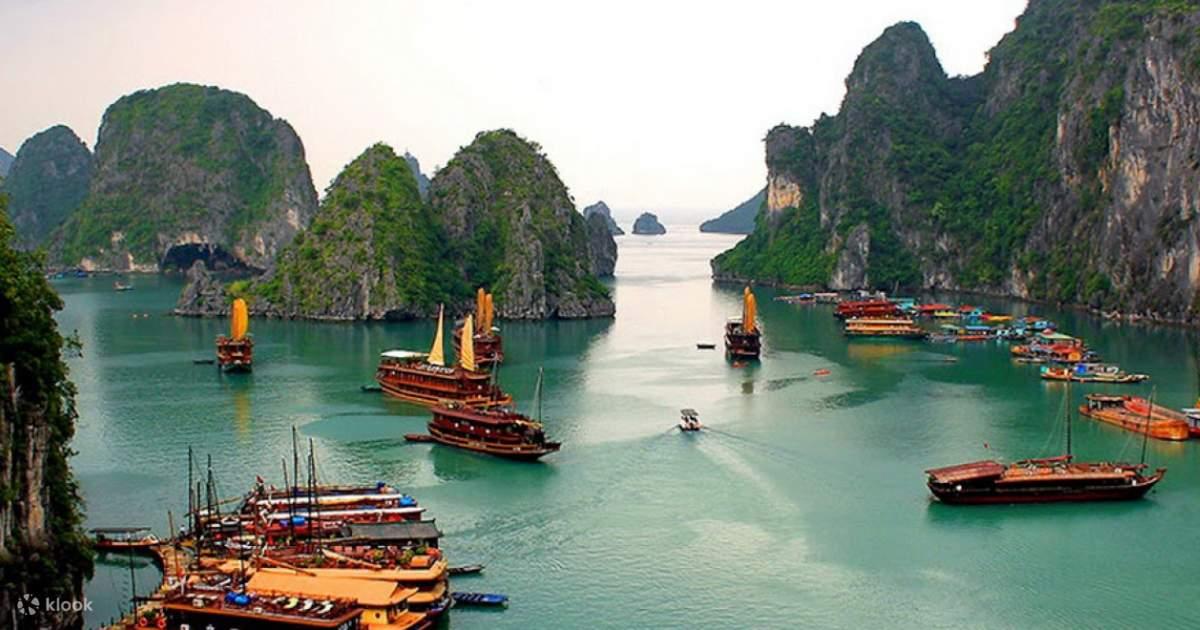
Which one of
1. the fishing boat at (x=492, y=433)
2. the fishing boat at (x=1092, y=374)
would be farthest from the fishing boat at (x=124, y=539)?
the fishing boat at (x=1092, y=374)

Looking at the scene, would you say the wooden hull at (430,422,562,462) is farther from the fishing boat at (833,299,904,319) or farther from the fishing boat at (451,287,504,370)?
the fishing boat at (833,299,904,319)

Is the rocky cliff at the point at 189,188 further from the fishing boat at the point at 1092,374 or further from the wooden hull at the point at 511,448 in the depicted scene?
the wooden hull at the point at 511,448

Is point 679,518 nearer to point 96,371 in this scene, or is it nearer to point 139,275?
point 96,371

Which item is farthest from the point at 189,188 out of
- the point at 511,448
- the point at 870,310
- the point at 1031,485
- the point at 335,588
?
the point at 335,588

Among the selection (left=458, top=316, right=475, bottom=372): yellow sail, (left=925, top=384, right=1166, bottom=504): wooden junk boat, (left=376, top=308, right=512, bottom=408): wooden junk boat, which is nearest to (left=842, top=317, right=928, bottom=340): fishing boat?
(left=376, top=308, right=512, bottom=408): wooden junk boat

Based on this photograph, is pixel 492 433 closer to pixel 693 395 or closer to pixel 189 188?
pixel 693 395

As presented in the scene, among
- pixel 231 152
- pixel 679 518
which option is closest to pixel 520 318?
pixel 679 518
